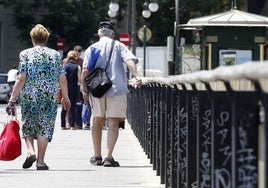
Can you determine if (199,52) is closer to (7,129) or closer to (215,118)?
(7,129)

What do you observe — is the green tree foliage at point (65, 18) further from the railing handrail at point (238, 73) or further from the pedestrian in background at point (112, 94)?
the railing handrail at point (238, 73)

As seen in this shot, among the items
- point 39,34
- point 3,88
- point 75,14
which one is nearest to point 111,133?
point 39,34

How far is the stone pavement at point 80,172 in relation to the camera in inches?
462

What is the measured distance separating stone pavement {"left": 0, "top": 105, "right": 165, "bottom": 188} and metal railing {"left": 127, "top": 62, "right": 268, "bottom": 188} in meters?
1.83

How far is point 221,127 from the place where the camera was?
6.15 meters

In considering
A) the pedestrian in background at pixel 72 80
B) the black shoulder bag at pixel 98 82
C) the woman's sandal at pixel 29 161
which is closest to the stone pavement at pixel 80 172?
the woman's sandal at pixel 29 161

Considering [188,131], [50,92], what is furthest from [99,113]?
[188,131]

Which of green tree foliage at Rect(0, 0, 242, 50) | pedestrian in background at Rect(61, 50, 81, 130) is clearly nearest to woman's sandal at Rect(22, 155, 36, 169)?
pedestrian in background at Rect(61, 50, 81, 130)

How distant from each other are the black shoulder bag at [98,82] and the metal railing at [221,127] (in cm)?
366

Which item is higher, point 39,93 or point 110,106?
point 39,93

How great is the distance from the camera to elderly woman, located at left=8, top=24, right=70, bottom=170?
13.5 m

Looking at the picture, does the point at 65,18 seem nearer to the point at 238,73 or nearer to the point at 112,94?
the point at 112,94

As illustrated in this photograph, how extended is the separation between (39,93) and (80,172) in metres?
1.11

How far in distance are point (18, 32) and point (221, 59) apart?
44.0 metres
